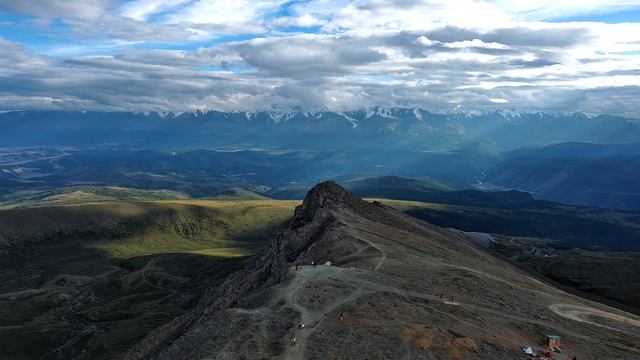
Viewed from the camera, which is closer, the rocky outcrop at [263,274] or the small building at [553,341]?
the small building at [553,341]

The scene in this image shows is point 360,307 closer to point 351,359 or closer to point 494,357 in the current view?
point 351,359

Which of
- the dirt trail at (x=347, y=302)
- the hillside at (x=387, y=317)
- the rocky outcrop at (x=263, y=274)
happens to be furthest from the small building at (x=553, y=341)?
the rocky outcrop at (x=263, y=274)

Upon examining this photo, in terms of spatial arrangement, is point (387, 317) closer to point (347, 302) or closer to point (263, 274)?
point (347, 302)

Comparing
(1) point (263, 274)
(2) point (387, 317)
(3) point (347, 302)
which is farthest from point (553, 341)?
(1) point (263, 274)

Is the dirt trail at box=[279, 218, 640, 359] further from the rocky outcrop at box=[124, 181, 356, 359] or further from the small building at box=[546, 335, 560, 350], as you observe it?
the rocky outcrop at box=[124, 181, 356, 359]

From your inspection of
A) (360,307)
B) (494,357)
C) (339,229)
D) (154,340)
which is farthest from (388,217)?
(494,357)

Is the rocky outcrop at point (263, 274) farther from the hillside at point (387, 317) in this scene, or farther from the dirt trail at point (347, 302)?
the dirt trail at point (347, 302)
